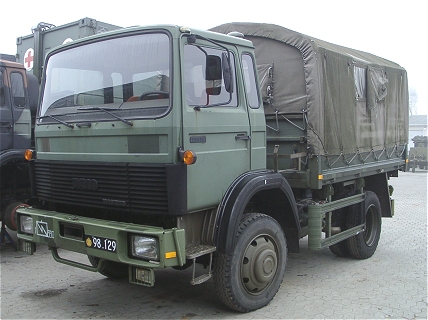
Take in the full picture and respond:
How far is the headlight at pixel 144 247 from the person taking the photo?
3.85 m

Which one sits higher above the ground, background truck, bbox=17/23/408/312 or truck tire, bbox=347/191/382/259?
background truck, bbox=17/23/408/312

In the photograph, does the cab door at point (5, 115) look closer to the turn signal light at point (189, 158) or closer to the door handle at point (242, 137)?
the door handle at point (242, 137)

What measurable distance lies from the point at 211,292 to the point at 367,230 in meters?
3.01

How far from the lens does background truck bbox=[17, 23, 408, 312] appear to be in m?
3.97

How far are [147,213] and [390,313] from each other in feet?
8.59

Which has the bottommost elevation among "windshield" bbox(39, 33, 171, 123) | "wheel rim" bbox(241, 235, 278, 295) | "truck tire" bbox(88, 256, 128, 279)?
"truck tire" bbox(88, 256, 128, 279)

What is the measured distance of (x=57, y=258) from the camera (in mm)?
4762

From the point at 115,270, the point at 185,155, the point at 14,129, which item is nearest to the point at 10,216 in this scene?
the point at 14,129

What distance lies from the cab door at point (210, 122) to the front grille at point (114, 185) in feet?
0.72

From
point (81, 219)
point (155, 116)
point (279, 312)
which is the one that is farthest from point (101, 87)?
point (279, 312)

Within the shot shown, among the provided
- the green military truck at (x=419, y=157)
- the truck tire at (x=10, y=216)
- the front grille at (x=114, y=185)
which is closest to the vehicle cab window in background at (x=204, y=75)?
the front grille at (x=114, y=185)

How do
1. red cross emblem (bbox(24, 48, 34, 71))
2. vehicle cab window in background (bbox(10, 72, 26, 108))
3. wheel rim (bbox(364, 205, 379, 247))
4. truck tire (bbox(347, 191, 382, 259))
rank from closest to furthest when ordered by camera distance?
1. truck tire (bbox(347, 191, 382, 259))
2. wheel rim (bbox(364, 205, 379, 247))
3. vehicle cab window in background (bbox(10, 72, 26, 108))
4. red cross emblem (bbox(24, 48, 34, 71))

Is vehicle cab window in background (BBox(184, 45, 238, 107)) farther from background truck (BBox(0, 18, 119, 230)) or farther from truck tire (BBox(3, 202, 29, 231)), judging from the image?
truck tire (BBox(3, 202, 29, 231))

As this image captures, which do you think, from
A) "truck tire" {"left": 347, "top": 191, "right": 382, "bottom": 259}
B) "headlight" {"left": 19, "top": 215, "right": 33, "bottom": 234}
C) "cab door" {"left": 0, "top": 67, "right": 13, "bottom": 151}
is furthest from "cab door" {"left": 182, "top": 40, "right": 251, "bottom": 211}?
"cab door" {"left": 0, "top": 67, "right": 13, "bottom": 151}
